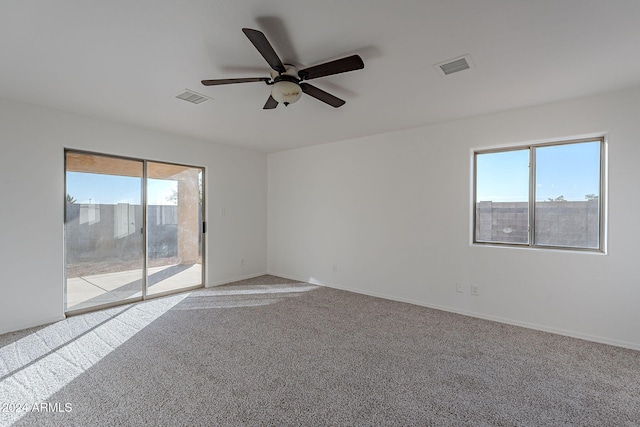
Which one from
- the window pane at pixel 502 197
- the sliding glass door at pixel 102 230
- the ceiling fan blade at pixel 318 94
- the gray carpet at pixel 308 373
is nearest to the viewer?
the gray carpet at pixel 308 373

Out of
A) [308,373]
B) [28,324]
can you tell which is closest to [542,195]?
[308,373]

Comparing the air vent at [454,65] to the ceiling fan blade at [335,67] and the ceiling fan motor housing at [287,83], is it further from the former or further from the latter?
the ceiling fan motor housing at [287,83]

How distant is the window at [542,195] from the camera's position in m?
3.04

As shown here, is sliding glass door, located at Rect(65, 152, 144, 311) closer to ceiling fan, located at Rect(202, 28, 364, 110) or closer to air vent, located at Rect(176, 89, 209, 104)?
air vent, located at Rect(176, 89, 209, 104)

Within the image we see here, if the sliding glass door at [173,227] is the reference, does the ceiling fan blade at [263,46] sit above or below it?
above

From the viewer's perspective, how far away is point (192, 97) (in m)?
2.95

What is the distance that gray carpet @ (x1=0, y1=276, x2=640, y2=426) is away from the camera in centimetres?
183

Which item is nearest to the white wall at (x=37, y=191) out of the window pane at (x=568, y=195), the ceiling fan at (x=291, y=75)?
the ceiling fan at (x=291, y=75)

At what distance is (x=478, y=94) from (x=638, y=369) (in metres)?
2.78

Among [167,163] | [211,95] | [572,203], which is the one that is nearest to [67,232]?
[167,163]

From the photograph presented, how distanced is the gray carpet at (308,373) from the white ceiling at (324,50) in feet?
8.16

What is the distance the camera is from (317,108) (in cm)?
325

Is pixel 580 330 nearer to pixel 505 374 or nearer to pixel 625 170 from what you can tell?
pixel 505 374

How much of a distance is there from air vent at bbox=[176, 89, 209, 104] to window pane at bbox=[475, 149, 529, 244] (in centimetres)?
341
